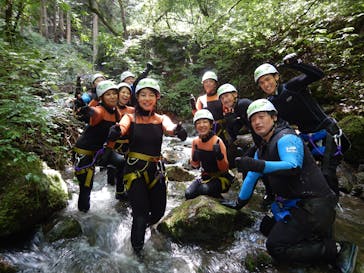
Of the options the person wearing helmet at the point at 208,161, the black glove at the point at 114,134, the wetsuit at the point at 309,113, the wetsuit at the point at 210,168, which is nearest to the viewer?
the black glove at the point at 114,134

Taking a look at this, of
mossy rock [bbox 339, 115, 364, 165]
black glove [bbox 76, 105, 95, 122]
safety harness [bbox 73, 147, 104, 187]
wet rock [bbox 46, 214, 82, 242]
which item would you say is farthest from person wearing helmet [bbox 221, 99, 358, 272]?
mossy rock [bbox 339, 115, 364, 165]

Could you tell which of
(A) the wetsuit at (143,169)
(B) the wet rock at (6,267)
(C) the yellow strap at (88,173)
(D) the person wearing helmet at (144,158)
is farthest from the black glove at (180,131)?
(B) the wet rock at (6,267)

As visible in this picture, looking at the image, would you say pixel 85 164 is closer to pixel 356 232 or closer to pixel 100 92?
pixel 100 92

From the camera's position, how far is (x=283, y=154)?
3.57 meters

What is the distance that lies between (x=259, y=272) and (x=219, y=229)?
1.00m

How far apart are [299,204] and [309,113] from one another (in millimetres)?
1921

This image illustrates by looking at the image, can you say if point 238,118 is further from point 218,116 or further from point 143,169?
point 143,169

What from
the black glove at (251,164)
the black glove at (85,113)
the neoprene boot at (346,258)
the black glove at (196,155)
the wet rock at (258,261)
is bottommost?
the wet rock at (258,261)

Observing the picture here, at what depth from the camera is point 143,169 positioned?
438cm

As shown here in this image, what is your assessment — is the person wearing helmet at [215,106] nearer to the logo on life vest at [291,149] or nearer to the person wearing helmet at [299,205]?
the person wearing helmet at [299,205]

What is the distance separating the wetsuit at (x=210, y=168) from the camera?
5.71 metres

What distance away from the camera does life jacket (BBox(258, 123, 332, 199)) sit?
3611mm

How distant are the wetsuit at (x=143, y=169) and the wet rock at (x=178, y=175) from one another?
9.71ft

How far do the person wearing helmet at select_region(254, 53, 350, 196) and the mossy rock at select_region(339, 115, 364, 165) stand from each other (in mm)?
2909
